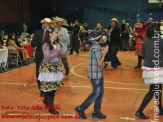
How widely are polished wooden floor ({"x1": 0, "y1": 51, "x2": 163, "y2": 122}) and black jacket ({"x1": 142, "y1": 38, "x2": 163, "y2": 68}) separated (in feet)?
3.15

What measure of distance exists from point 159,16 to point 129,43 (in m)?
3.88

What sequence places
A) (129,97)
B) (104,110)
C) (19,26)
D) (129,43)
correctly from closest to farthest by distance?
(104,110), (129,97), (129,43), (19,26)

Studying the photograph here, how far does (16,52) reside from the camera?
865 centimetres

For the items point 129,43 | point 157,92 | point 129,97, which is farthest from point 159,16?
point 157,92

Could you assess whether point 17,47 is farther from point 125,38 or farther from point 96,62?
point 125,38

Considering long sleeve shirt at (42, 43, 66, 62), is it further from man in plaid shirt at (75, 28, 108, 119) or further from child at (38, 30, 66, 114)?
man in plaid shirt at (75, 28, 108, 119)

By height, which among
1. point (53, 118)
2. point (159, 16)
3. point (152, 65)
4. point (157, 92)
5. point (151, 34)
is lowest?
point (53, 118)

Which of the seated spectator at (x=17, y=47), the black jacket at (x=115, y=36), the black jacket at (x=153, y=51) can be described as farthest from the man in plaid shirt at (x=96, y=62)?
the seated spectator at (x=17, y=47)

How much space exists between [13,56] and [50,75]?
5.60m

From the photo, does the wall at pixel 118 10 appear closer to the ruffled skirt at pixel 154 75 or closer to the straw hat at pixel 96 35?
the ruffled skirt at pixel 154 75

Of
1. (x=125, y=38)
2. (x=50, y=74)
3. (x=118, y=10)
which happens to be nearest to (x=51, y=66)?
(x=50, y=74)

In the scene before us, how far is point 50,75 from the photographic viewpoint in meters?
3.70

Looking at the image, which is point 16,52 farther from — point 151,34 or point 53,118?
point 151,34

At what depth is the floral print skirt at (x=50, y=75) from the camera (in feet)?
12.1
